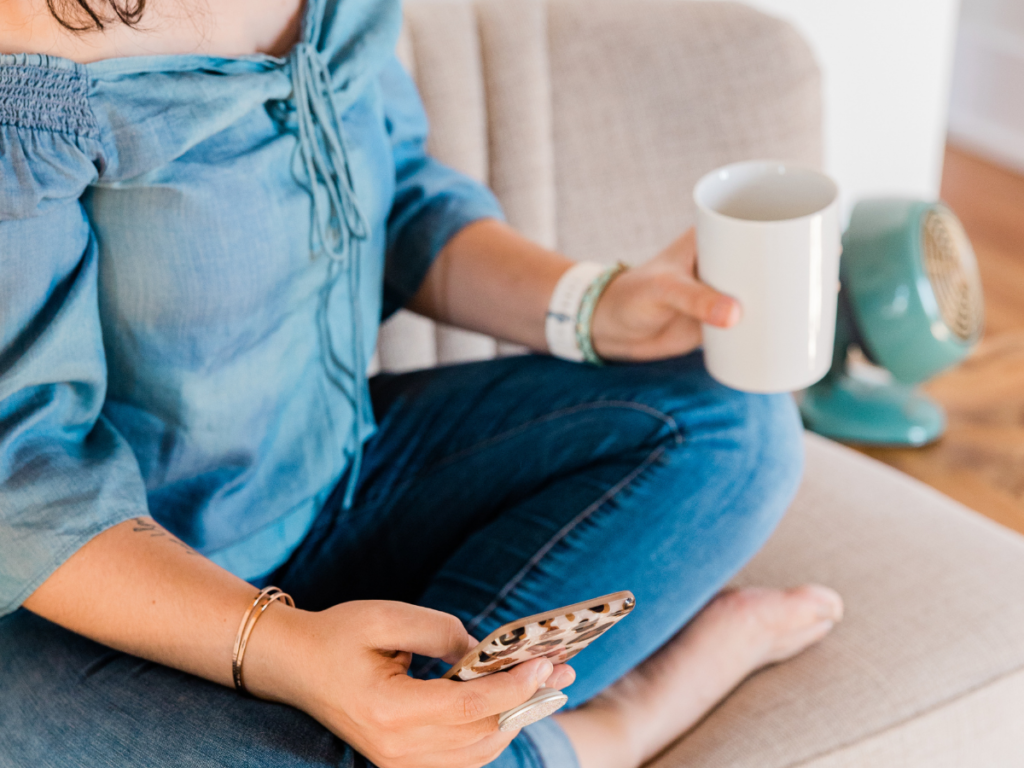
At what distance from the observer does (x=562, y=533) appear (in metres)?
0.77

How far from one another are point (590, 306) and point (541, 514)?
19 centimetres

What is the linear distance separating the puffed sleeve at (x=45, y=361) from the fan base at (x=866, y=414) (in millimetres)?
1221

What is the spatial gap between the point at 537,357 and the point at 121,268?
0.39 metres

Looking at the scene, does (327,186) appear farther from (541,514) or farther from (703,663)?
(703,663)

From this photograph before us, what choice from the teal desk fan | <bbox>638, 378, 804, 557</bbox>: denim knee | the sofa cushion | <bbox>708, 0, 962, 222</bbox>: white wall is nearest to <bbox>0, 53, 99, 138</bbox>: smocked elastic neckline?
<bbox>638, 378, 804, 557</bbox>: denim knee

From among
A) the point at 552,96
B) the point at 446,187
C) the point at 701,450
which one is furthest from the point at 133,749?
the point at 552,96

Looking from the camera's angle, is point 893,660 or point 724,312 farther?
point 893,660

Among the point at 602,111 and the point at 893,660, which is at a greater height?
the point at 602,111

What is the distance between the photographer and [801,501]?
1036 mm

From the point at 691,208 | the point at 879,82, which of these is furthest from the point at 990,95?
the point at 691,208

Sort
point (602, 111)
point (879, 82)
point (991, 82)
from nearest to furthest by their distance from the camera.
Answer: point (602, 111) < point (879, 82) < point (991, 82)

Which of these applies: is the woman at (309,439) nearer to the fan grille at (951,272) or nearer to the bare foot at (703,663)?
the bare foot at (703,663)

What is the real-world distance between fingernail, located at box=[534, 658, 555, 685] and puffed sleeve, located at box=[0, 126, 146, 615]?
29cm

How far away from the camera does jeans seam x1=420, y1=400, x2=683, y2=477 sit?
2.65ft
